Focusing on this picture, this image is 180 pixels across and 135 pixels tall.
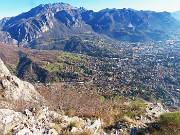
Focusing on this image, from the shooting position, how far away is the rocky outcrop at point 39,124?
57.4ft

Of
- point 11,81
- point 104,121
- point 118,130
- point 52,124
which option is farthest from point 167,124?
point 11,81

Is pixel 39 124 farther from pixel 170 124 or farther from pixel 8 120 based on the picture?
pixel 170 124

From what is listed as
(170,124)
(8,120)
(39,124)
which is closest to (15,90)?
(39,124)

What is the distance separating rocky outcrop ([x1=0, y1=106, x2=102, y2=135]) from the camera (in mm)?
17484

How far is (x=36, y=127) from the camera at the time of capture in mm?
18250

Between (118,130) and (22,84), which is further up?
(118,130)

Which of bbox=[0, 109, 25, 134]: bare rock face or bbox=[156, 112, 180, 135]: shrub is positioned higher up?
bbox=[0, 109, 25, 134]: bare rock face

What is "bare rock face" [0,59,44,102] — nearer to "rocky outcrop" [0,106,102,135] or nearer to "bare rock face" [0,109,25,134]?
"rocky outcrop" [0,106,102,135]

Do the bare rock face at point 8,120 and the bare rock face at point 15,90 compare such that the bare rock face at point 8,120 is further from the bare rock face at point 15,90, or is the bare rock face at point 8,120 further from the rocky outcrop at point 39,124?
the bare rock face at point 15,90

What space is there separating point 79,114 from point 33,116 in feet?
19.5

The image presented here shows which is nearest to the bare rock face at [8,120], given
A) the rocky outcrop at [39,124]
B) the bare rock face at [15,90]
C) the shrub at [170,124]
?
the rocky outcrop at [39,124]

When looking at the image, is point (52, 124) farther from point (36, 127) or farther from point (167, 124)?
point (167, 124)

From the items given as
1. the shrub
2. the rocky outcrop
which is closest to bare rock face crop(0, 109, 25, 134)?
the rocky outcrop

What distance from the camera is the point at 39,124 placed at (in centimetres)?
1914
